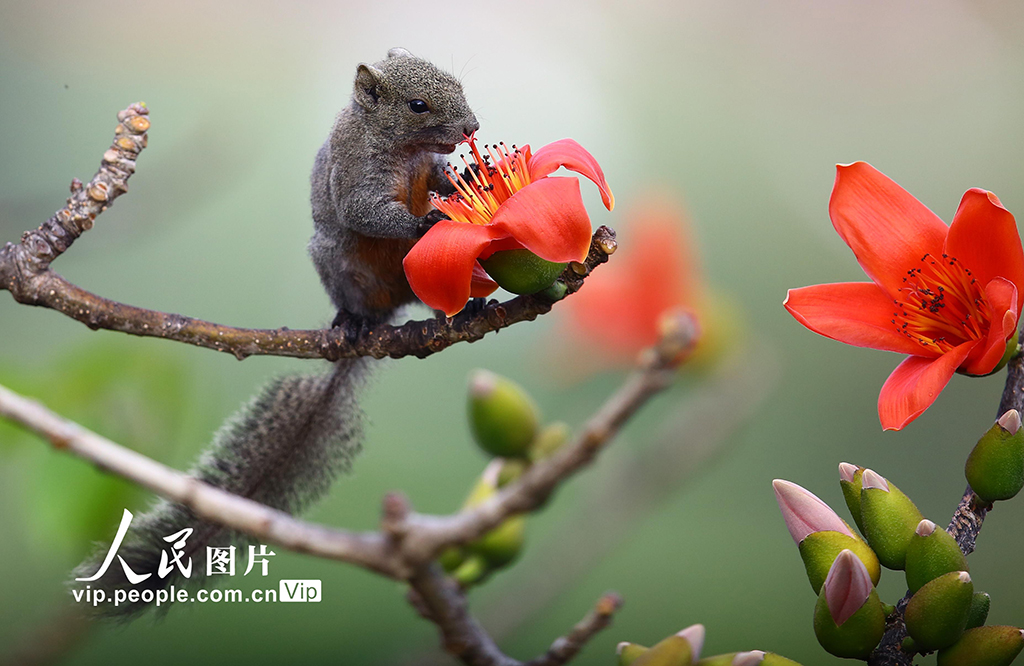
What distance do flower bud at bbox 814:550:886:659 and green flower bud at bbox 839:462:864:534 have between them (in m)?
0.04

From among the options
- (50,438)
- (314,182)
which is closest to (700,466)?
(314,182)

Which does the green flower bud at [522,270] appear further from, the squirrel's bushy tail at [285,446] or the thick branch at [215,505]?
the squirrel's bushy tail at [285,446]

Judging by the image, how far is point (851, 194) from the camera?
37 centimetres

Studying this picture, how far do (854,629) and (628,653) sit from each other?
10 cm

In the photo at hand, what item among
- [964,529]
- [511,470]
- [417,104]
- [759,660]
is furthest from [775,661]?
[417,104]

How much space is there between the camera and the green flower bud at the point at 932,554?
0.32 m

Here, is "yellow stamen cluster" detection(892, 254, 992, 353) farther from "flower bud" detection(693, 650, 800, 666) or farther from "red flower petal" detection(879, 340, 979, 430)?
"flower bud" detection(693, 650, 800, 666)

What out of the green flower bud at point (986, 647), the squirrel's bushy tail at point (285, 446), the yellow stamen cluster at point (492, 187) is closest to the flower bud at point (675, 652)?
the green flower bud at point (986, 647)

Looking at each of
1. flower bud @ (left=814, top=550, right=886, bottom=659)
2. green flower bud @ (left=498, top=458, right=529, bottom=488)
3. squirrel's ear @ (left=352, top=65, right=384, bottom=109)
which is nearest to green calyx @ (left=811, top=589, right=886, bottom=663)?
flower bud @ (left=814, top=550, right=886, bottom=659)

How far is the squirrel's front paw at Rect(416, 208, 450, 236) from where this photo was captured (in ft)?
1.47

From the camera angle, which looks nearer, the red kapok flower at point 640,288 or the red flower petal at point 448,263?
the red flower petal at point 448,263

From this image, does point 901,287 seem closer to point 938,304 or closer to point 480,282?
point 938,304

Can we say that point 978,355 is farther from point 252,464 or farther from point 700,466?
point 252,464

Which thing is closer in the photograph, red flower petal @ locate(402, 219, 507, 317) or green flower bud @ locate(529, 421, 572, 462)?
red flower petal @ locate(402, 219, 507, 317)
